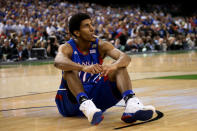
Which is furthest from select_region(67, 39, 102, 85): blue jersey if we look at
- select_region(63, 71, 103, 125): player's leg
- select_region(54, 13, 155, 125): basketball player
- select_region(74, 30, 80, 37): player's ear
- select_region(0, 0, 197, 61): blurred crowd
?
select_region(0, 0, 197, 61): blurred crowd

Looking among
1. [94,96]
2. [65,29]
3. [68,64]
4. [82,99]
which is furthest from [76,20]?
[65,29]

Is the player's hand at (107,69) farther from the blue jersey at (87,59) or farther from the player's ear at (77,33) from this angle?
the player's ear at (77,33)

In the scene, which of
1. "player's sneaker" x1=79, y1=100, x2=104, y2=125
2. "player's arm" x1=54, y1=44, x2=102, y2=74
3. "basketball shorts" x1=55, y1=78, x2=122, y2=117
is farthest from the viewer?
"basketball shorts" x1=55, y1=78, x2=122, y2=117

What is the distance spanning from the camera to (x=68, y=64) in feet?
13.4

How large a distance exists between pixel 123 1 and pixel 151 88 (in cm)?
2647

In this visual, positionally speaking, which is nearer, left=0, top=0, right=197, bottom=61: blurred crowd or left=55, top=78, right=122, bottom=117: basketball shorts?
left=55, top=78, right=122, bottom=117: basketball shorts

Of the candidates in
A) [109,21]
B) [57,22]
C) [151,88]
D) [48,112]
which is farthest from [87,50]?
[109,21]

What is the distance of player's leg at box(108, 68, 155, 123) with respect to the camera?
12.2ft

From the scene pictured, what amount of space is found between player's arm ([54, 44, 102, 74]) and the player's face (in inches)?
7.9

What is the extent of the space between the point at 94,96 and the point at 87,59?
41cm

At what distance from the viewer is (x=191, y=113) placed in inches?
166

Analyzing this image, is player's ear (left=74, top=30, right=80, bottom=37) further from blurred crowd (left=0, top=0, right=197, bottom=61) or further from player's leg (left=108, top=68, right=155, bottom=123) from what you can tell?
blurred crowd (left=0, top=0, right=197, bottom=61)

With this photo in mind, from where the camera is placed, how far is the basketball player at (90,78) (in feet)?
12.5

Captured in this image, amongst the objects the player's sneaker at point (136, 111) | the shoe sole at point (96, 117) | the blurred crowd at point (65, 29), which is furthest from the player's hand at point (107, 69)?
the blurred crowd at point (65, 29)
